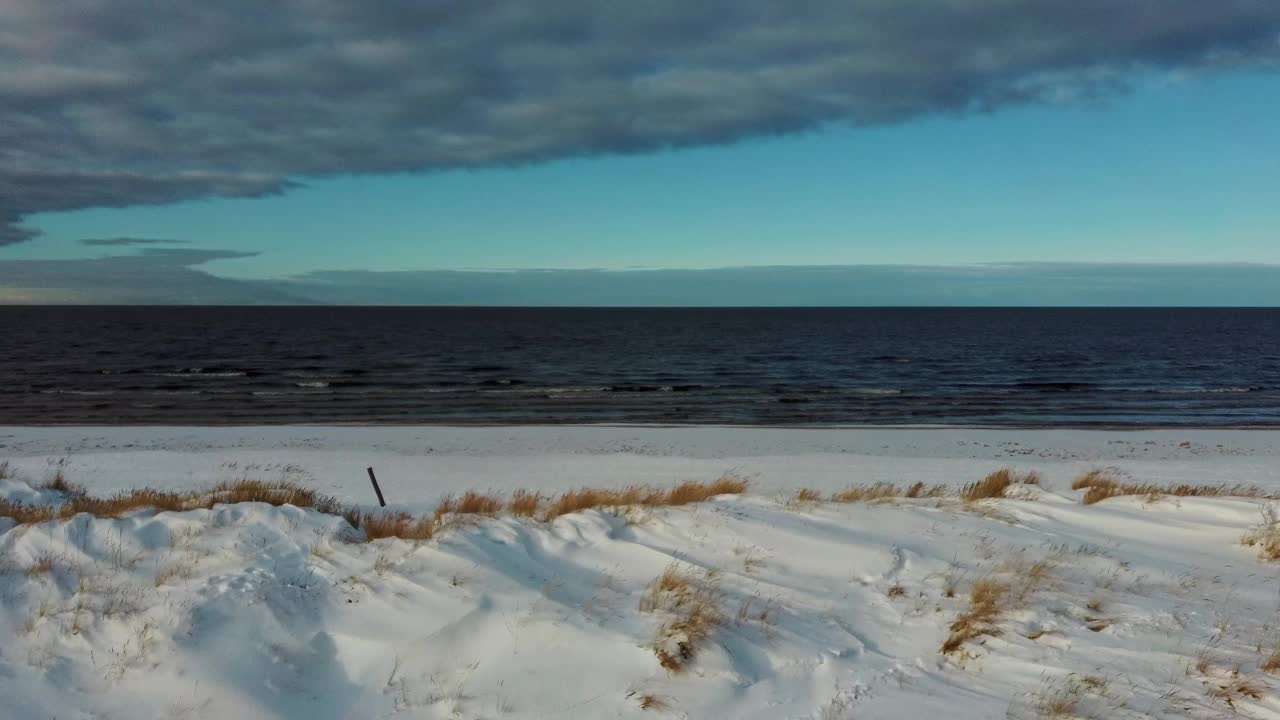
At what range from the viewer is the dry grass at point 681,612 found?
17.1 feet

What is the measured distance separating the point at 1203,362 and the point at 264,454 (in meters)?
64.2

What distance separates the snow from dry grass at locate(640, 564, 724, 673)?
0.18 ft

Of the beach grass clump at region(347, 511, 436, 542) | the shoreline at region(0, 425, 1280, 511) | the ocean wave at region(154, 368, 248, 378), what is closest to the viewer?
the beach grass clump at region(347, 511, 436, 542)

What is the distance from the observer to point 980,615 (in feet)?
19.2

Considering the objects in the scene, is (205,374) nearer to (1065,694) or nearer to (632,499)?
(632,499)

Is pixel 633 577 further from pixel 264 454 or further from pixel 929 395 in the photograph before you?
pixel 929 395

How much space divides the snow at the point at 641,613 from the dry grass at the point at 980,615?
10cm

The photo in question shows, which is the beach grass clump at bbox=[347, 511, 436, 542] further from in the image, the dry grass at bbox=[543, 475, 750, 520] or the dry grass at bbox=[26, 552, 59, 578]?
the dry grass at bbox=[26, 552, 59, 578]

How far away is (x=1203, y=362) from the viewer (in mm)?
58344

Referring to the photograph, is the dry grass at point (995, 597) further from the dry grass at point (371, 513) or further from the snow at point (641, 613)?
the dry grass at point (371, 513)

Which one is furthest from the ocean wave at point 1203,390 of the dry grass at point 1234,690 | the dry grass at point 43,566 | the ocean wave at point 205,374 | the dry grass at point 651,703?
the ocean wave at point 205,374

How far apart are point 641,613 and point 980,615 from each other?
8.32ft

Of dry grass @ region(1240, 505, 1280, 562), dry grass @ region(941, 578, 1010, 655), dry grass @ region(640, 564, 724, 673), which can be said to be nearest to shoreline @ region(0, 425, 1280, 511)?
dry grass @ region(1240, 505, 1280, 562)

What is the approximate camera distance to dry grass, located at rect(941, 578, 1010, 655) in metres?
5.57
